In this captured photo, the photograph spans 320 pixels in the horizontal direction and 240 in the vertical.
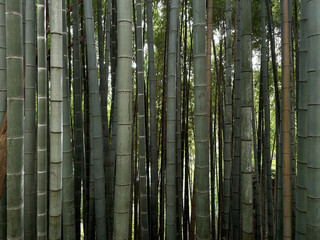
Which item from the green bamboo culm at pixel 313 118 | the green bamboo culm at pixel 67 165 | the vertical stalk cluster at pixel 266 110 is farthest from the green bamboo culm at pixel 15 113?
the vertical stalk cluster at pixel 266 110

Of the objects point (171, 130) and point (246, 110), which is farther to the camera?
point (171, 130)

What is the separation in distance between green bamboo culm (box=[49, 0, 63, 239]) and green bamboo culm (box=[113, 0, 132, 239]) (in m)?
0.22

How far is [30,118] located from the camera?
4.94 ft

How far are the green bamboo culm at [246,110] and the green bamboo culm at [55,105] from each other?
0.76 meters

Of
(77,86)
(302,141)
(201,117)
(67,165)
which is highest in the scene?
(77,86)

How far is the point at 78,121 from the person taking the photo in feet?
6.44

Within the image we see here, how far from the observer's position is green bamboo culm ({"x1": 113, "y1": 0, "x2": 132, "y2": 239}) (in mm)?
1118

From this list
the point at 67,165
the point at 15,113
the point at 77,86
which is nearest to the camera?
the point at 15,113

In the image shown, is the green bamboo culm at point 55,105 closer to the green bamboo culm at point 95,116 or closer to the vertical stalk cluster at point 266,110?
the green bamboo culm at point 95,116

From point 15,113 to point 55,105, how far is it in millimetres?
142

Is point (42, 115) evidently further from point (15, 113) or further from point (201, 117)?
point (201, 117)

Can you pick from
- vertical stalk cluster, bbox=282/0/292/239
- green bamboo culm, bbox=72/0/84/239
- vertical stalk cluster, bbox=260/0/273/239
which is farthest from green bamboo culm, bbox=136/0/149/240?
vertical stalk cluster, bbox=260/0/273/239

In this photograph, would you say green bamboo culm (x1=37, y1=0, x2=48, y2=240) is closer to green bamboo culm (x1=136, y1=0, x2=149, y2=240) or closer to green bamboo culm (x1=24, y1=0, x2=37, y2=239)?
green bamboo culm (x1=24, y1=0, x2=37, y2=239)

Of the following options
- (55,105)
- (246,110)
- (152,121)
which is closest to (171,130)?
(152,121)
